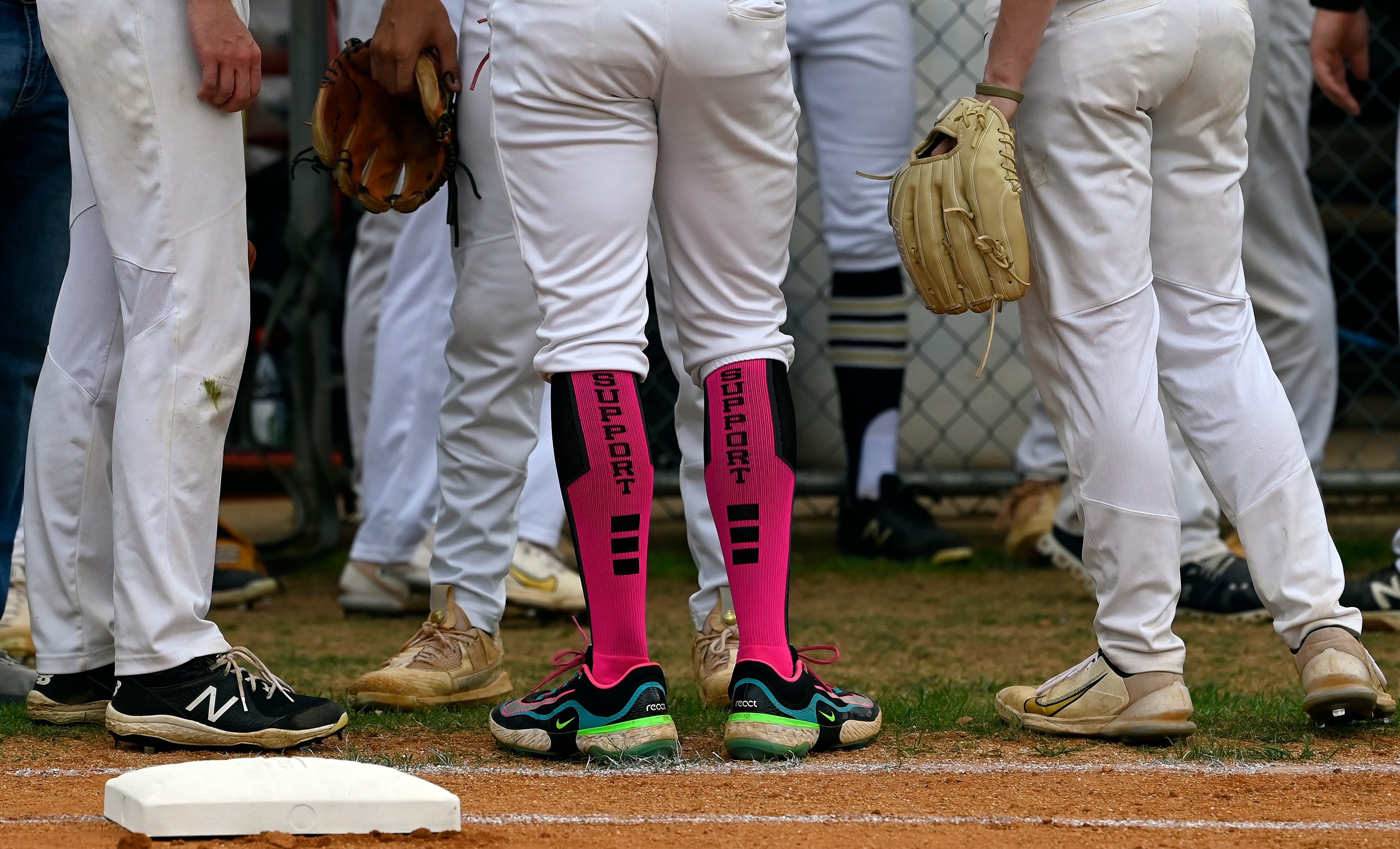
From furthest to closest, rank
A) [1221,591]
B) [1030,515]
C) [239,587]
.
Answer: [1030,515], [239,587], [1221,591]

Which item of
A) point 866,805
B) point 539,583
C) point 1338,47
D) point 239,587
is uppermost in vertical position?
point 1338,47

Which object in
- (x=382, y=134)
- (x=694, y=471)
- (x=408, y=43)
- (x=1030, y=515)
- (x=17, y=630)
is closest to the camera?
(x=408, y=43)

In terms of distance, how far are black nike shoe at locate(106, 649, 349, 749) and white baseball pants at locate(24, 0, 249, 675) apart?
0.03 m

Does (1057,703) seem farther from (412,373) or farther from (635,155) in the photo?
(412,373)

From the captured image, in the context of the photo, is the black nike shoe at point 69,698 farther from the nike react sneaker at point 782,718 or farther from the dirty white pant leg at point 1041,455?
the dirty white pant leg at point 1041,455

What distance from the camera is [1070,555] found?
14.7ft

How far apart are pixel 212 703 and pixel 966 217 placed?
139 centimetres

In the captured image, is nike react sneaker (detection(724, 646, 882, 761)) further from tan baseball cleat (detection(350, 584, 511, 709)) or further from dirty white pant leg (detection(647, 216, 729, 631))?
tan baseball cleat (detection(350, 584, 511, 709))

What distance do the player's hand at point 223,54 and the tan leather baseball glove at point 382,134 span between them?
397 millimetres

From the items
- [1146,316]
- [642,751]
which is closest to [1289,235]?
[1146,316]

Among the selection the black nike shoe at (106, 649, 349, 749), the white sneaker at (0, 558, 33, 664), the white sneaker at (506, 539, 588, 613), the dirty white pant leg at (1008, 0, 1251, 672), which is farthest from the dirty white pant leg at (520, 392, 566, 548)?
the dirty white pant leg at (1008, 0, 1251, 672)

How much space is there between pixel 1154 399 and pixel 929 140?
0.56m

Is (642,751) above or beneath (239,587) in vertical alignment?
above

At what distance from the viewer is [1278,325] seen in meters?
4.51
